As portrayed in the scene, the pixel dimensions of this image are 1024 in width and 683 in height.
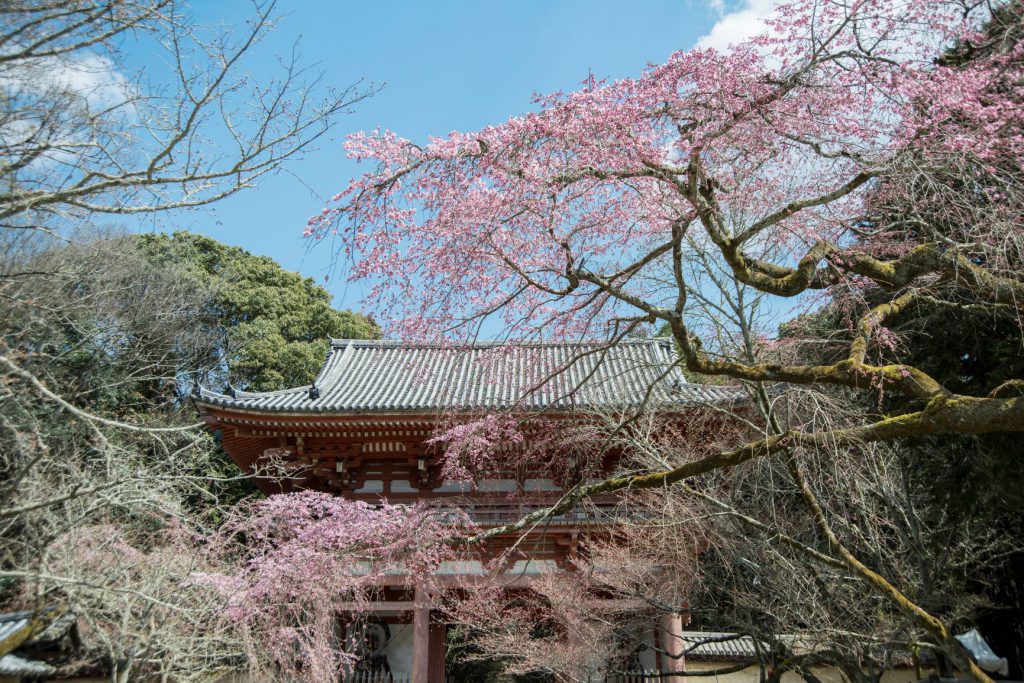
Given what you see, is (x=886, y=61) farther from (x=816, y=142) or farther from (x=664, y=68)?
(x=664, y=68)

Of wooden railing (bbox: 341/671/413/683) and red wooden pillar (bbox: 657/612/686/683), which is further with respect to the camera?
wooden railing (bbox: 341/671/413/683)

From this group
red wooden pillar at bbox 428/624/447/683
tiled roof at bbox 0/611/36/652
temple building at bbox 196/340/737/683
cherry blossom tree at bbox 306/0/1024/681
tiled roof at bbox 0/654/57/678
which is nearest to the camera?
cherry blossom tree at bbox 306/0/1024/681

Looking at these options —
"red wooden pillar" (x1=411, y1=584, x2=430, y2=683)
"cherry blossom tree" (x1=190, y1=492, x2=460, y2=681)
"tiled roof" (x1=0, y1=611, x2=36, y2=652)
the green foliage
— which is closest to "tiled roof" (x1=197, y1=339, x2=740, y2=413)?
"cherry blossom tree" (x1=190, y1=492, x2=460, y2=681)

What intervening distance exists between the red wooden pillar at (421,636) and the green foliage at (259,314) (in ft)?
39.3

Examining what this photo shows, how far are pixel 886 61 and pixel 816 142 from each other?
575mm

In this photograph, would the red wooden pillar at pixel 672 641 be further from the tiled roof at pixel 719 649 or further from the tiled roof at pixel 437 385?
the tiled roof at pixel 437 385

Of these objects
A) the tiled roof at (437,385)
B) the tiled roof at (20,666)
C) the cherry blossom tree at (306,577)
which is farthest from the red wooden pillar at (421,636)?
the tiled roof at (20,666)

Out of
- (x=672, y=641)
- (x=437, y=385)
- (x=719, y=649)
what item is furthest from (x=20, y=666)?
(x=719, y=649)

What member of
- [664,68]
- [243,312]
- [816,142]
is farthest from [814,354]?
[243,312]

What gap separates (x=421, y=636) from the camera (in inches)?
348

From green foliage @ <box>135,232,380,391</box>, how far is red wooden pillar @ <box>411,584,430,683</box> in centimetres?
1198

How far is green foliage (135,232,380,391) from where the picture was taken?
21.1m

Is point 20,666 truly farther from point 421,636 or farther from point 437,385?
point 437,385

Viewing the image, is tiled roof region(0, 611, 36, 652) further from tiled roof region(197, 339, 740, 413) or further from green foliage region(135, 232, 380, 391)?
green foliage region(135, 232, 380, 391)
